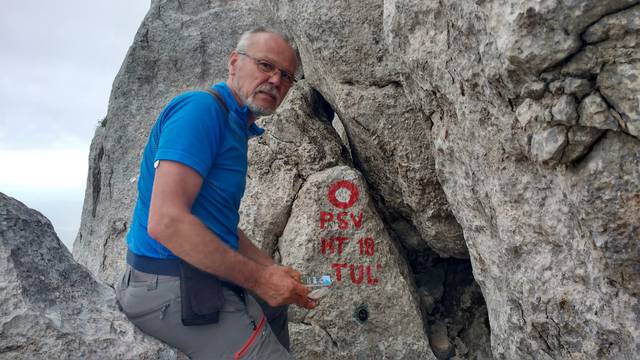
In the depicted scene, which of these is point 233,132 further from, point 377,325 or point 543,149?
point 377,325

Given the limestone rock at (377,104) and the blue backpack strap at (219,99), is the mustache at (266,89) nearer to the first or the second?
the blue backpack strap at (219,99)

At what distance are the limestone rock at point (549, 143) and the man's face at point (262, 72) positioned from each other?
5.67ft

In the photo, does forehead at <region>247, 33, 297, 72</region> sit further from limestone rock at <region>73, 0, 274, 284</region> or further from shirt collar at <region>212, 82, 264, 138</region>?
limestone rock at <region>73, 0, 274, 284</region>

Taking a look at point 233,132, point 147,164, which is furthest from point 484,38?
point 147,164

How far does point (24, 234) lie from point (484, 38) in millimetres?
3525

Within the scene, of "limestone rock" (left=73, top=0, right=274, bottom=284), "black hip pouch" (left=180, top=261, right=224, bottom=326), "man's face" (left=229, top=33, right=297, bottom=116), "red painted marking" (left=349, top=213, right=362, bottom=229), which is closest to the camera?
"black hip pouch" (left=180, top=261, right=224, bottom=326)

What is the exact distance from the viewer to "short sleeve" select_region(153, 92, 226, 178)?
2.92m

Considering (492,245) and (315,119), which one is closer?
(492,245)

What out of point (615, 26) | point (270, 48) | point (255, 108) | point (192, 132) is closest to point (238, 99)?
point (255, 108)

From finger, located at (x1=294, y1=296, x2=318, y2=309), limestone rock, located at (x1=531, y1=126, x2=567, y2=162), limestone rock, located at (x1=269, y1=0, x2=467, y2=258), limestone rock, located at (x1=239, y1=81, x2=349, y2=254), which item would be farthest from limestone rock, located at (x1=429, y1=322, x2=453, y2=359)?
limestone rock, located at (x1=531, y1=126, x2=567, y2=162)

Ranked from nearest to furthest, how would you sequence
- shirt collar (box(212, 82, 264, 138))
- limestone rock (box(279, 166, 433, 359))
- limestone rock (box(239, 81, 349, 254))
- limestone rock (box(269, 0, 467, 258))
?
shirt collar (box(212, 82, 264, 138)) < limestone rock (box(269, 0, 467, 258)) < limestone rock (box(279, 166, 433, 359)) < limestone rock (box(239, 81, 349, 254))

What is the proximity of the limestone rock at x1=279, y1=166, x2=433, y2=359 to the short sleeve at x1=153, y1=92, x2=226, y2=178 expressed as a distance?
332 cm

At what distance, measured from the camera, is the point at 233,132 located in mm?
3320

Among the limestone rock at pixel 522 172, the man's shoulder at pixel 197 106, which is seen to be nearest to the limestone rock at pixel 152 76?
the limestone rock at pixel 522 172
